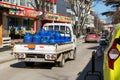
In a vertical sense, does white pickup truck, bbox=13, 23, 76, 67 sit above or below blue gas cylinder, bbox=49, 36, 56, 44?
below

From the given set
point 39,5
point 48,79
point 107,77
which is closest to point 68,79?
point 48,79

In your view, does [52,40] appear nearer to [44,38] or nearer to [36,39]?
[44,38]

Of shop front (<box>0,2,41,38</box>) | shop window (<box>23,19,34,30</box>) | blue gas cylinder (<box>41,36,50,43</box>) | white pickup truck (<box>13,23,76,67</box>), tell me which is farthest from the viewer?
shop window (<box>23,19,34,30</box>)

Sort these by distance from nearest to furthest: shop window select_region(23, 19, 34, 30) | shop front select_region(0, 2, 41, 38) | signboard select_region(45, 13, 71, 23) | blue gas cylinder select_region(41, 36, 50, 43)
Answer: blue gas cylinder select_region(41, 36, 50, 43) → shop front select_region(0, 2, 41, 38) → shop window select_region(23, 19, 34, 30) → signboard select_region(45, 13, 71, 23)

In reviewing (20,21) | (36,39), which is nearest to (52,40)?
(36,39)

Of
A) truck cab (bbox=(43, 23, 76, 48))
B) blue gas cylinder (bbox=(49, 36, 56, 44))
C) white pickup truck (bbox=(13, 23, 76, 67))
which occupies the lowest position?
white pickup truck (bbox=(13, 23, 76, 67))

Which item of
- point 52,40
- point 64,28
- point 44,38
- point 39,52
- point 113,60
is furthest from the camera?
point 64,28

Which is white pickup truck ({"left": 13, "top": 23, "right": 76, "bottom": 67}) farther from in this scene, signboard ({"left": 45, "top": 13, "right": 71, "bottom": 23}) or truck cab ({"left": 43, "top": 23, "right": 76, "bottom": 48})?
signboard ({"left": 45, "top": 13, "right": 71, "bottom": 23})

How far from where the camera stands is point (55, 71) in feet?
51.7

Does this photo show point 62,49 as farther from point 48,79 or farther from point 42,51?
point 48,79

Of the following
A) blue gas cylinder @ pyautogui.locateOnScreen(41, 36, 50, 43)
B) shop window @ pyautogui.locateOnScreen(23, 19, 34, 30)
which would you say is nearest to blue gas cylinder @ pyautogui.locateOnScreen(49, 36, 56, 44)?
blue gas cylinder @ pyautogui.locateOnScreen(41, 36, 50, 43)

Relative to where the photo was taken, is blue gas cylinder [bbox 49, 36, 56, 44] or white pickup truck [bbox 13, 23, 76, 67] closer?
white pickup truck [bbox 13, 23, 76, 67]

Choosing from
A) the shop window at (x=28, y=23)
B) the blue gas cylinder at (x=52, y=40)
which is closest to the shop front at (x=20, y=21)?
the shop window at (x=28, y=23)

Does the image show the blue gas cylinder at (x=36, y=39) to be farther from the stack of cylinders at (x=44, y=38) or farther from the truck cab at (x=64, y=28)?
the truck cab at (x=64, y=28)
